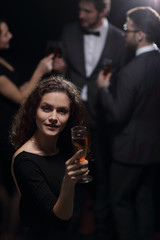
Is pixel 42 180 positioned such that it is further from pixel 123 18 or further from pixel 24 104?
pixel 123 18

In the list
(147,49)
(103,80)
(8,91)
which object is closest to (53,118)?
(147,49)

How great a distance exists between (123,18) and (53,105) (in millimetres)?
1130

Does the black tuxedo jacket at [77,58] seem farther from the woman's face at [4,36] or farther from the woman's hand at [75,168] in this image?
the woman's hand at [75,168]

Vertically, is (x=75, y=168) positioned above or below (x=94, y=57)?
below

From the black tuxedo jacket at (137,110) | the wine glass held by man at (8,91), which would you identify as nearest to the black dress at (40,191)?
the wine glass held by man at (8,91)

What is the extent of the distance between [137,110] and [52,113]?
43.1 inches

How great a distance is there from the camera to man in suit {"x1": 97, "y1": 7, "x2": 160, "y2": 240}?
2363 mm

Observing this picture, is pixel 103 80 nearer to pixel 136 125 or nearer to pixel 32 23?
pixel 136 125

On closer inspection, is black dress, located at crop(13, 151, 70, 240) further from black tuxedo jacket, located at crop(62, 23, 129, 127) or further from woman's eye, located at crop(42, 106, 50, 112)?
black tuxedo jacket, located at crop(62, 23, 129, 127)

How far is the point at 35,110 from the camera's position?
1781 millimetres

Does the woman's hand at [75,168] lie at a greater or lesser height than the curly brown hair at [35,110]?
lesser

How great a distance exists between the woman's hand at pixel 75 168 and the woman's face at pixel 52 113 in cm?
29

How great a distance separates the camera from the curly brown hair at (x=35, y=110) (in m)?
1.78

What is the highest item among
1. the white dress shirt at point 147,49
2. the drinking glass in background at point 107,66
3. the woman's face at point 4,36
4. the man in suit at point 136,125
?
the woman's face at point 4,36
